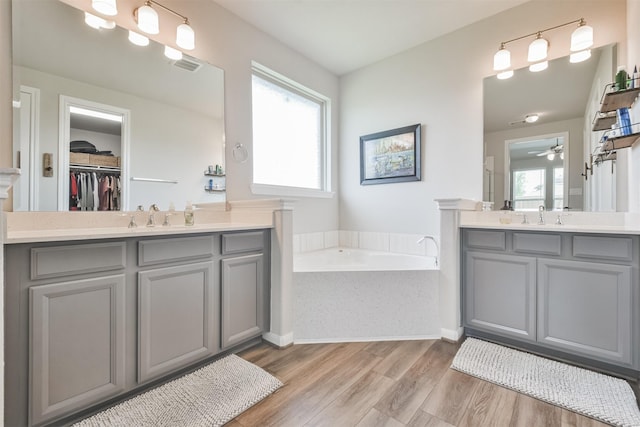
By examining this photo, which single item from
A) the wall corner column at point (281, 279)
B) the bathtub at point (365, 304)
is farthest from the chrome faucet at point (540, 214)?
the wall corner column at point (281, 279)

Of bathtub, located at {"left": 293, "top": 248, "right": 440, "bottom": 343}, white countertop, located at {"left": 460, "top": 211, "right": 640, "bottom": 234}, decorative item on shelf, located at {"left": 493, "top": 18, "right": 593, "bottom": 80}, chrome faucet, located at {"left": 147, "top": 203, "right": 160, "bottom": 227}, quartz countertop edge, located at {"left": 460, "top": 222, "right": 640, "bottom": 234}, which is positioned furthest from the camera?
bathtub, located at {"left": 293, "top": 248, "right": 440, "bottom": 343}

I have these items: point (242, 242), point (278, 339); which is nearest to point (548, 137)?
point (242, 242)

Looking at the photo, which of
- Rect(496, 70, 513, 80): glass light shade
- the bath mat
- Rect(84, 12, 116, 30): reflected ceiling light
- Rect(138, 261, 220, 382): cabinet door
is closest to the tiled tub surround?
the bath mat

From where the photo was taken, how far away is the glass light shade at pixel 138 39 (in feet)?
6.56

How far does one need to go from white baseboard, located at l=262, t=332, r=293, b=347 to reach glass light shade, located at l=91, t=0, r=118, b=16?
240cm

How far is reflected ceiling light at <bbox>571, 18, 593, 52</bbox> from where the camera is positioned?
2109 mm

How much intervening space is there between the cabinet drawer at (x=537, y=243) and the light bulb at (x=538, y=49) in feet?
4.79

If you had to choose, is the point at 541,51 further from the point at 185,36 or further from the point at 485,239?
the point at 185,36

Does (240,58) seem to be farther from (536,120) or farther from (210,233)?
(536,120)

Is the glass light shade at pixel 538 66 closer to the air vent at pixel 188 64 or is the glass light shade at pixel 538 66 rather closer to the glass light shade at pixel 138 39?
the air vent at pixel 188 64

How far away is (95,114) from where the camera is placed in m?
1.85

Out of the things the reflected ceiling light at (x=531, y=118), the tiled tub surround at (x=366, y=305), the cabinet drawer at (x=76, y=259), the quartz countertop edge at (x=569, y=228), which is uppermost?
the reflected ceiling light at (x=531, y=118)

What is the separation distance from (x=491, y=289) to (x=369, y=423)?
136cm

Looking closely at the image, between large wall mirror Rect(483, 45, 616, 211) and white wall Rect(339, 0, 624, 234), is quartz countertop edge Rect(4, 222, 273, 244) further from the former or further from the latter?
large wall mirror Rect(483, 45, 616, 211)
